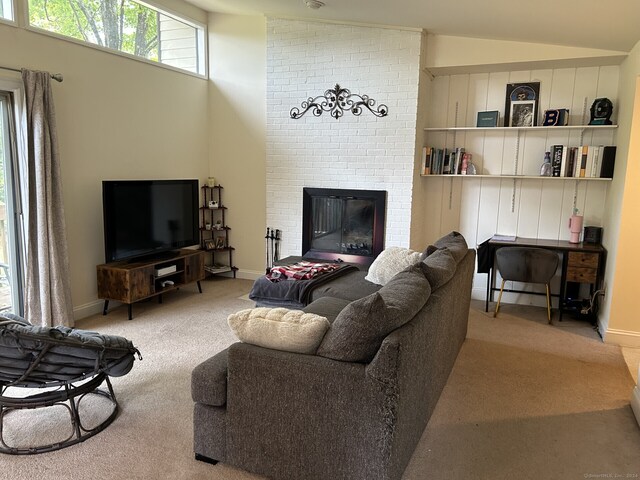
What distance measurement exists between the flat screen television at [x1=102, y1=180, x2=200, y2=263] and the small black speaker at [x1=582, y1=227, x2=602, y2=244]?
3918 millimetres

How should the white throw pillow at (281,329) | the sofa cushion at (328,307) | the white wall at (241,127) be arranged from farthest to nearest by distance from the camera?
the white wall at (241,127), the sofa cushion at (328,307), the white throw pillow at (281,329)

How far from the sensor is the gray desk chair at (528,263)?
439 centimetres

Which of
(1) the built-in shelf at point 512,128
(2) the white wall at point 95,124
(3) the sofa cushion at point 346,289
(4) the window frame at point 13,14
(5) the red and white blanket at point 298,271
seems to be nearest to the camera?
(4) the window frame at point 13,14

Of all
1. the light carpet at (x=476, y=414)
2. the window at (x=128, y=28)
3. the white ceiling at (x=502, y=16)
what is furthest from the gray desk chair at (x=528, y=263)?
the window at (x=128, y=28)

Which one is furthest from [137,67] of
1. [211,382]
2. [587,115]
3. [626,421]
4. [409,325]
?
[626,421]

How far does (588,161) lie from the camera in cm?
455

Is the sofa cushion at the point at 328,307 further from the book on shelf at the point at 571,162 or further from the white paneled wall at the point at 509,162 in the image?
the book on shelf at the point at 571,162

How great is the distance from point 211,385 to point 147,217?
2841 millimetres

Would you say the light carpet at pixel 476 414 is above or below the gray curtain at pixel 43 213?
below

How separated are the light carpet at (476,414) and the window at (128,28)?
2513 millimetres

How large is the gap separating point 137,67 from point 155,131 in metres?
0.64

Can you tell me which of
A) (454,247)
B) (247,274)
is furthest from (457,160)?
(247,274)

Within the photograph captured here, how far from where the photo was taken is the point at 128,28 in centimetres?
480

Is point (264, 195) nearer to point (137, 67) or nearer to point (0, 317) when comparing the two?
point (137, 67)
